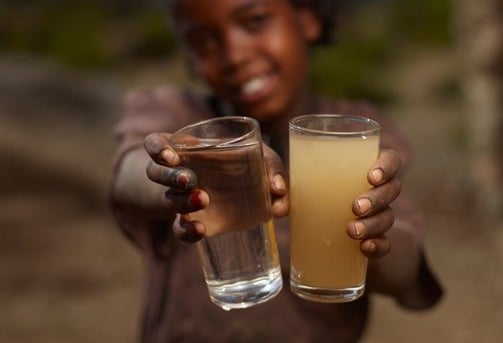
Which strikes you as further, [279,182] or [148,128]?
[148,128]

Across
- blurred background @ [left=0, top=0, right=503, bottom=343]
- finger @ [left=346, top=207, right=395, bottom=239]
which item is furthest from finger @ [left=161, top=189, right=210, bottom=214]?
blurred background @ [left=0, top=0, right=503, bottom=343]

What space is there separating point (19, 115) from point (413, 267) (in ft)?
22.6

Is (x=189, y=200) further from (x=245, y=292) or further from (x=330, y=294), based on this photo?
(x=330, y=294)

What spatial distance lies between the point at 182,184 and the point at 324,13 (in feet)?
4.27

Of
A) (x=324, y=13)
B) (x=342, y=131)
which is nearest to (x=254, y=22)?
(x=324, y=13)

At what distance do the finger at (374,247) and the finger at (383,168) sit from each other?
11cm

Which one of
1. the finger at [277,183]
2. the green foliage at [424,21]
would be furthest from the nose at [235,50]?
the green foliage at [424,21]

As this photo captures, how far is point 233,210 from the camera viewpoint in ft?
5.00

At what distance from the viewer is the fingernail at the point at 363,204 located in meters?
1.51

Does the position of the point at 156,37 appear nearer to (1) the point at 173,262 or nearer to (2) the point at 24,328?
(2) the point at 24,328

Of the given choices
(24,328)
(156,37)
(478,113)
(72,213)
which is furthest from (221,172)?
(156,37)

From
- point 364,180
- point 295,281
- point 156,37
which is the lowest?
point 156,37

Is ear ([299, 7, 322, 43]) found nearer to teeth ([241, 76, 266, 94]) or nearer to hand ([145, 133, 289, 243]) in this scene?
teeth ([241, 76, 266, 94])

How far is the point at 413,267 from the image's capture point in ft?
6.57
